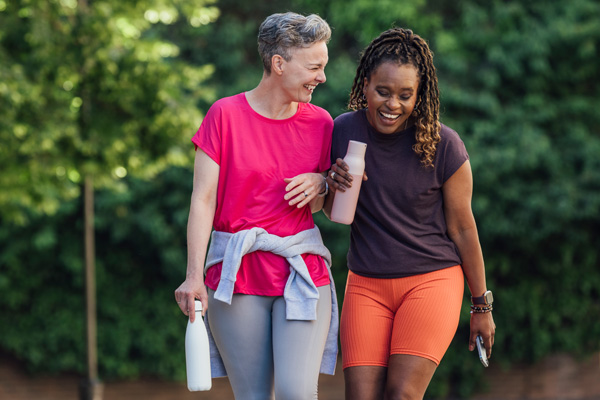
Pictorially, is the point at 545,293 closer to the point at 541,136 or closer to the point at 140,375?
the point at 541,136

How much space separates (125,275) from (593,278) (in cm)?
622

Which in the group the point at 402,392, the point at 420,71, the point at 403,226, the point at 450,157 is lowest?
the point at 402,392

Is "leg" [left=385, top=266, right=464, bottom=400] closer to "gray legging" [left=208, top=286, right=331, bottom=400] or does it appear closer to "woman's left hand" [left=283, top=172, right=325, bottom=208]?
"gray legging" [left=208, top=286, right=331, bottom=400]

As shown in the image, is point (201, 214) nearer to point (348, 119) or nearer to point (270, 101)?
point (270, 101)

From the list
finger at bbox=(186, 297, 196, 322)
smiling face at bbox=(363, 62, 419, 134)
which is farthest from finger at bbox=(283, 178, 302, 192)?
finger at bbox=(186, 297, 196, 322)

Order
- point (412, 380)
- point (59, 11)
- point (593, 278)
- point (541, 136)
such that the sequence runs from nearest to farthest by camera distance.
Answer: point (412, 380)
point (59, 11)
point (541, 136)
point (593, 278)

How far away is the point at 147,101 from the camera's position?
23.7 ft

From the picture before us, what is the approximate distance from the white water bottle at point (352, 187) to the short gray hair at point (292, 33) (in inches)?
15.0

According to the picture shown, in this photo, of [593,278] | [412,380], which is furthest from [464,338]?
[412,380]

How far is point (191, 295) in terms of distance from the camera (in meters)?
2.82

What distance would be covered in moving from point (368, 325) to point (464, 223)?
51cm

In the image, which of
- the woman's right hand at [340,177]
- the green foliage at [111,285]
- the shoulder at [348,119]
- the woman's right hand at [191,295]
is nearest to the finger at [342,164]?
the woman's right hand at [340,177]

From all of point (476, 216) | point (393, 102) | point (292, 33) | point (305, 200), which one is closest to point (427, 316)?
point (305, 200)

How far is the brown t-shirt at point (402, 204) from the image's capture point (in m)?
2.98
